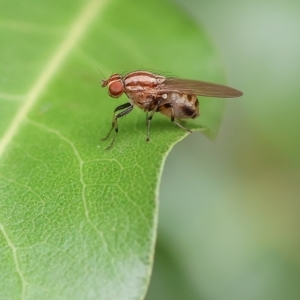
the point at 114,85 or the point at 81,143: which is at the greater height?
the point at 114,85

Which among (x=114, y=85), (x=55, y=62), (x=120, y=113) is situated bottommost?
(x=120, y=113)

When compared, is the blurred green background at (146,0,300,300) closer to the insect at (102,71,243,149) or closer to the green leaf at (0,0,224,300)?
the green leaf at (0,0,224,300)

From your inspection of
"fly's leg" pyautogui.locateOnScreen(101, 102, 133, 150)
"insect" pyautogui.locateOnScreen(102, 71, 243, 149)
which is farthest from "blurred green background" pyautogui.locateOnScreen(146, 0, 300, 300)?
"fly's leg" pyautogui.locateOnScreen(101, 102, 133, 150)

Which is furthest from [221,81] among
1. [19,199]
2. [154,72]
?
[19,199]

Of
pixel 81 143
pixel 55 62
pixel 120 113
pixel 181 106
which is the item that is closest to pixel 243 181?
pixel 181 106

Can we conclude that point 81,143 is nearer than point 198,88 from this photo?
Yes

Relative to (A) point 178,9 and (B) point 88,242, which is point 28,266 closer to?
(B) point 88,242

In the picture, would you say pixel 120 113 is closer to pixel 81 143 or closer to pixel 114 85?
pixel 114 85

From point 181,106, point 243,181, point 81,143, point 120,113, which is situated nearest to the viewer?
point 81,143
